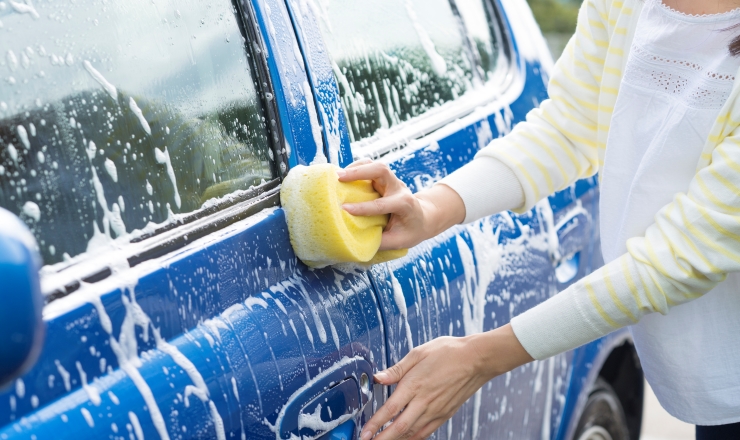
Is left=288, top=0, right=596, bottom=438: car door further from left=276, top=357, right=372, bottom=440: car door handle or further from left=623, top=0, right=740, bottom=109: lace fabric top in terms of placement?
left=623, top=0, right=740, bottom=109: lace fabric top

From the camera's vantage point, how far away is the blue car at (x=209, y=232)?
2.85 feet

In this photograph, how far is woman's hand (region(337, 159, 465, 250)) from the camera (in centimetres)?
126

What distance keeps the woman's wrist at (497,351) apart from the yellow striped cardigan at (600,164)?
0.7 inches

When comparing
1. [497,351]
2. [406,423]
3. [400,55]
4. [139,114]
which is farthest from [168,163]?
[400,55]

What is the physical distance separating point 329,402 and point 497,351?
0.35 m

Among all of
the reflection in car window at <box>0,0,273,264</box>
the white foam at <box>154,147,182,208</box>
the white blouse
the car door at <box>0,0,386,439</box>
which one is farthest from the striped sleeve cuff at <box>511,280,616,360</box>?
the white foam at <box>154,147,182,208</box>

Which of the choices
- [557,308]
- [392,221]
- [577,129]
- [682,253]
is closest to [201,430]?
[392,221]

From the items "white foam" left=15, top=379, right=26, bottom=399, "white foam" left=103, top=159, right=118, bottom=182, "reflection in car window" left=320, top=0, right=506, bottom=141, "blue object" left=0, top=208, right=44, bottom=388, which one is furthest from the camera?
"reflection in car window" left=320, top=0, right=506, bottom=141

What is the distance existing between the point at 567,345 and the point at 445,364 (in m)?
0.24

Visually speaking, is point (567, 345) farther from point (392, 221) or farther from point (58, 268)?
point (58, 268)

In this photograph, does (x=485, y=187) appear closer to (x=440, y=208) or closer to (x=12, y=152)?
(x=440, y=208)

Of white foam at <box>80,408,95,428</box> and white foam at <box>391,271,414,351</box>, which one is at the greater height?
white foam at <box>80,408,95,428</box>

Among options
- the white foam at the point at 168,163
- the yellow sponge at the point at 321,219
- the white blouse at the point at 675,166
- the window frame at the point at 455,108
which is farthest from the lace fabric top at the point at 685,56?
the white foam at the point at 168,163

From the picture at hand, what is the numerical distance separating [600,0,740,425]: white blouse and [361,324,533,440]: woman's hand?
0.95 ft
